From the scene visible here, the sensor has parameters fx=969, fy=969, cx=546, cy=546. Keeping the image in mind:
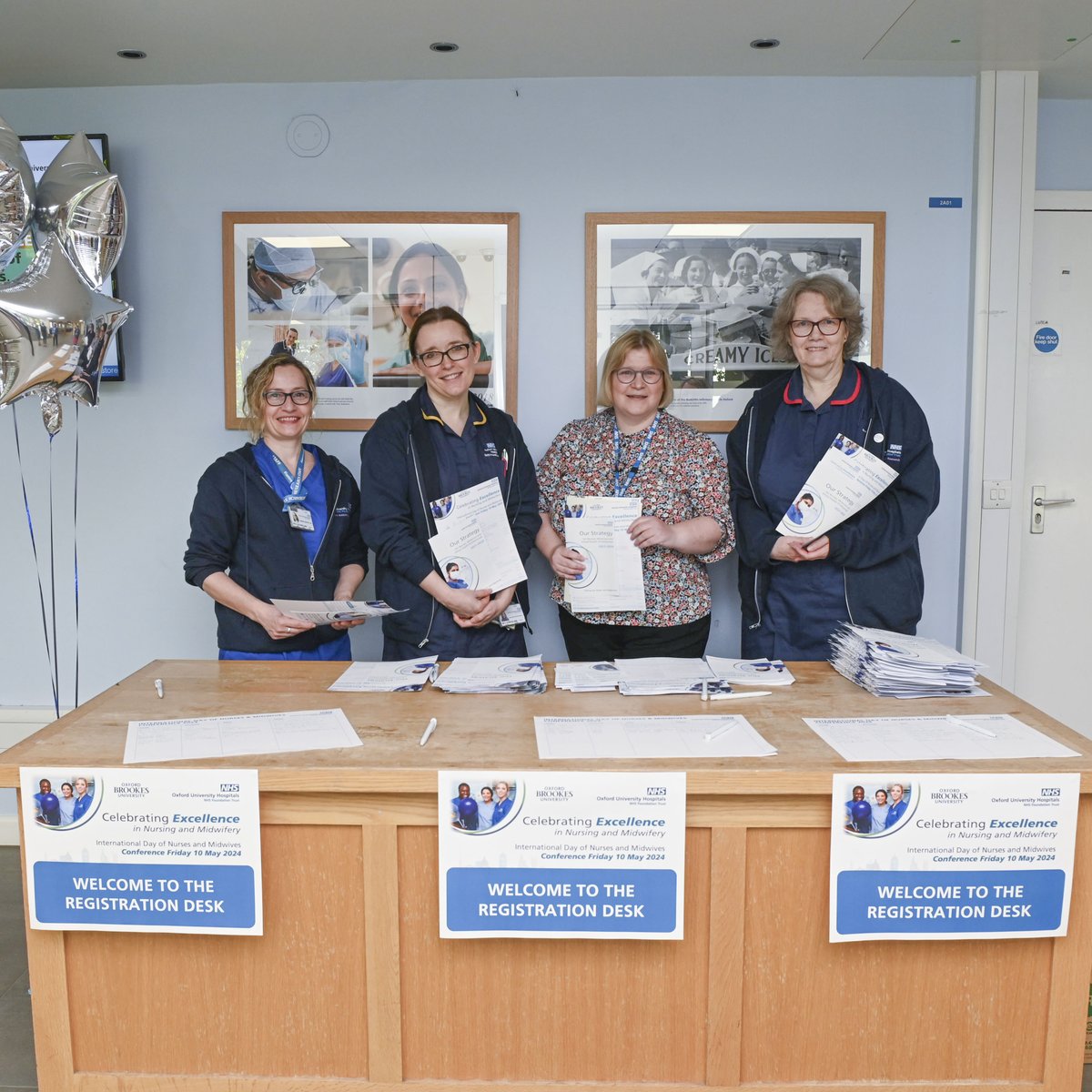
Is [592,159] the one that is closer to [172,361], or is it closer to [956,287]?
[956,287]

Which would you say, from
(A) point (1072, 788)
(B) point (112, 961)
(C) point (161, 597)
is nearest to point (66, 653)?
(C) point (161, 597)

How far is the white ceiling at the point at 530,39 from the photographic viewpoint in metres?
2.84

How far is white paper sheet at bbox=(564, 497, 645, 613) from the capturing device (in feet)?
9.18

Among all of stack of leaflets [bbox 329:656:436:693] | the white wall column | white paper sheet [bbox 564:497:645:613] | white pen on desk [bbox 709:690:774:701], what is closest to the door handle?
the white wall column

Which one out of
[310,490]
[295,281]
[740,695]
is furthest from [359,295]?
[740,695]

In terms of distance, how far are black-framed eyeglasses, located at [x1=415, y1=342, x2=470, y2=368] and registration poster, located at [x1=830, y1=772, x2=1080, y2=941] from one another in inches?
62.4

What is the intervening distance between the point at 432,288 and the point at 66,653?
1955 millimetres

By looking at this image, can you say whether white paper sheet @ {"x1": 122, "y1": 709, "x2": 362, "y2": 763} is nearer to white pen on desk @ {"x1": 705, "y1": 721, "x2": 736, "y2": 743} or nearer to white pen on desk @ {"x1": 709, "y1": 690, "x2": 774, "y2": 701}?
white pen on desk @ {"x1": 705, "y1": 721, "x2": 736, "y2": 743}

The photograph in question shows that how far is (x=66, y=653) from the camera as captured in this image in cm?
369

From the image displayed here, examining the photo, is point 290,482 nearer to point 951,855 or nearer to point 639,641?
point 639,641

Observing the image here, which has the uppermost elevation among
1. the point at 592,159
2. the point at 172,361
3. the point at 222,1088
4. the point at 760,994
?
the point at 592,159

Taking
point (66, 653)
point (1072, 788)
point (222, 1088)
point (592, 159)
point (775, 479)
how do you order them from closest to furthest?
point (1072, 788) < point (222, 1088) < point (775, 479) < point (592, 159) < point (66, 653)

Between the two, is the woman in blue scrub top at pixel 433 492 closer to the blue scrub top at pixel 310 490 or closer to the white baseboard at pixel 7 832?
the blue scrub top at pixel 310 490

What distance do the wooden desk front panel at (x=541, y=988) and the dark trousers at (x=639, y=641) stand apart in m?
1.23
